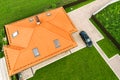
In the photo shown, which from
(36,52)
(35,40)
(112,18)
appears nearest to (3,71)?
(36,52)

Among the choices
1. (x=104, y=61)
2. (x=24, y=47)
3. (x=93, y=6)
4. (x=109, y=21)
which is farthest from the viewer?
(x=93, y=6)

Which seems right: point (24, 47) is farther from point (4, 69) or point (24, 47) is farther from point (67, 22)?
point (67, 22)

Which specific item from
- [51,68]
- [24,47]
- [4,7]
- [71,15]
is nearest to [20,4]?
[4,7]

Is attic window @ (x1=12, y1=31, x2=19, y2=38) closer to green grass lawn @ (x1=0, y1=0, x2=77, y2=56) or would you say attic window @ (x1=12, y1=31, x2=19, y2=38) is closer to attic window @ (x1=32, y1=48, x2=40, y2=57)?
attic window @ (x1=32, y1=48, x2=40, y2=57)

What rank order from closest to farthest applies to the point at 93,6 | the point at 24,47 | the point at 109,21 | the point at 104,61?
the point at 24,47, the point at 104,61, the point at 109,21, the point at 93,6

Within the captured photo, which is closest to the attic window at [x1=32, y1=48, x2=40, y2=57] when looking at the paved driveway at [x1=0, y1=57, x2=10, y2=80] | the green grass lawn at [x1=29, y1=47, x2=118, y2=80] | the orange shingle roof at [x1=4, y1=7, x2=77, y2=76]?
the orange shingle roof at [x1=4, y1=7, x2=77, y2=76]

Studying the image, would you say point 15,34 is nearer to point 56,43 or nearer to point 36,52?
point 36,52

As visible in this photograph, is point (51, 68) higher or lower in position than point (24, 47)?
lower

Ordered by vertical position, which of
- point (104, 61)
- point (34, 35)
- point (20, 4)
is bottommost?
point (104, 61)

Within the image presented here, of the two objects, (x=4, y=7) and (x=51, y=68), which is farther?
(x=4, y=7)
